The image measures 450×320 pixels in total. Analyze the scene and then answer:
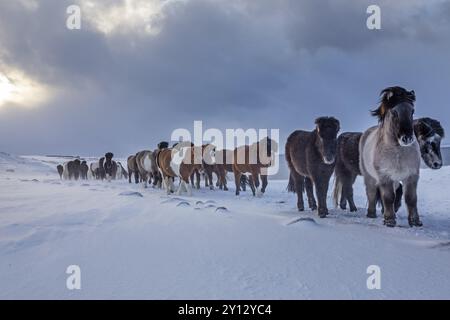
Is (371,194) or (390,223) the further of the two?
(371,194)

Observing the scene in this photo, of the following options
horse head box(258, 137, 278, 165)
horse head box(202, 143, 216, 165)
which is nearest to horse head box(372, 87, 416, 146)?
horse head box(258, 137, 278, 165)

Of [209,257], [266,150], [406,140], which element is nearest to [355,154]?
[406,140]

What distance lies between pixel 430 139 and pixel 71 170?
31.1 meters

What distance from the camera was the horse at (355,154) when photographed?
508 cm

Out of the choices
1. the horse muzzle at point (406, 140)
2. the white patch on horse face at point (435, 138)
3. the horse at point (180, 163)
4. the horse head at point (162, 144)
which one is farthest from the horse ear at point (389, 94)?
the horse head at point (162, 144)

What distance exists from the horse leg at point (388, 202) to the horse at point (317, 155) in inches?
42.6

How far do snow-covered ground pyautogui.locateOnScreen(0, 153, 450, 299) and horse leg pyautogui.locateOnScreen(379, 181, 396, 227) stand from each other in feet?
0.64

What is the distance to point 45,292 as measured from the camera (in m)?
1.99

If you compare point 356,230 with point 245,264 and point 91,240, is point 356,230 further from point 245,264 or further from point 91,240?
point 91,240

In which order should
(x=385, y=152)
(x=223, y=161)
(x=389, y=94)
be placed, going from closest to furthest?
(x=389, y=94)
(x=385, y=152)
(x=223, y=161)

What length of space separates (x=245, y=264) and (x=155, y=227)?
5.42ft

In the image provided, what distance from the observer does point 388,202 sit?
488cm

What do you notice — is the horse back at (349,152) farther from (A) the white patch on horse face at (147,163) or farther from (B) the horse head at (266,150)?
(A) the white patch on horse face at (147,163)

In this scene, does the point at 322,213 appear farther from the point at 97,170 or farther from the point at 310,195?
the point at 97,170
